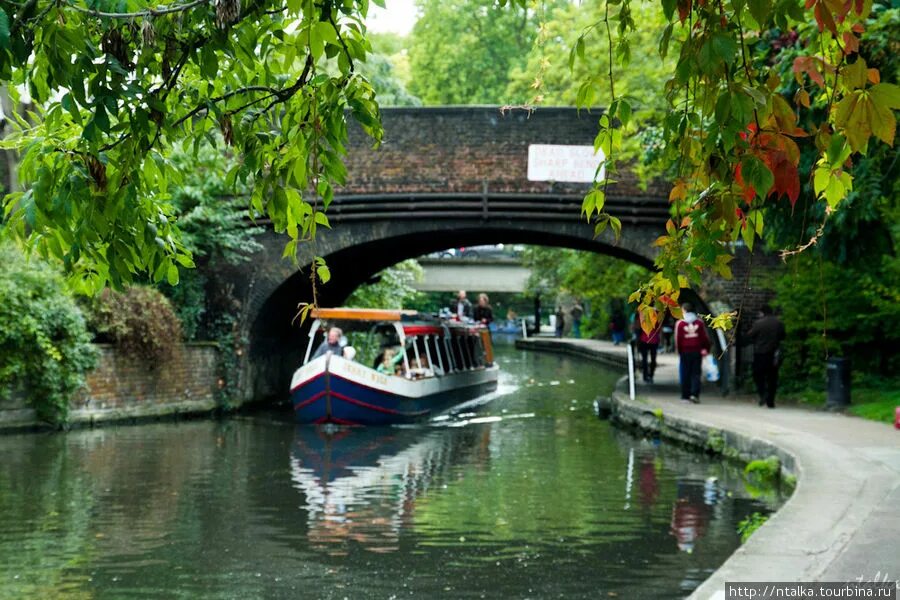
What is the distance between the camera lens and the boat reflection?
32.6ft

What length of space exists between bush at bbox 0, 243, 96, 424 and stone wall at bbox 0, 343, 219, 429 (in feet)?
1.15

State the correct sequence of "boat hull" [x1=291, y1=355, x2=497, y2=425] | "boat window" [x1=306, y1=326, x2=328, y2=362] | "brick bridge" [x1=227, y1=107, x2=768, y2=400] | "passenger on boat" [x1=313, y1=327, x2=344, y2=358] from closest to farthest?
"boat hull" [x1=291, y1=355, x2=497, y2=425]
"passenger on boat" [x1=313, y1=327, x2=344, y2=358]
"boat window" [x1=306, y1=326, x2=328, y2=362]
"brick bridge" [x1=227, y1=107, x2=768, y2=400]

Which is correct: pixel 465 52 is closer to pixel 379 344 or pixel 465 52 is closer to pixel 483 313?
pixel 483 313

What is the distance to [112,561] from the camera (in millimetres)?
8727

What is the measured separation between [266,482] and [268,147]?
27.4 ft

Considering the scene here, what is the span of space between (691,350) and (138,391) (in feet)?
28.2

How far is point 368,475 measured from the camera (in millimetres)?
13695

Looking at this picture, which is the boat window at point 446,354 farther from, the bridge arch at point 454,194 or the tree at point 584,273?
the tree at point 584,273

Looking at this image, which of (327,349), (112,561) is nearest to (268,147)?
(112,561)

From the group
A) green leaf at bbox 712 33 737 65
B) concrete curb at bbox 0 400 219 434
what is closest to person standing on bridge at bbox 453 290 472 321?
concrete curb at bbox 0 400 219 434

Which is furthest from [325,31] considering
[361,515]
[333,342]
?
[333,342]

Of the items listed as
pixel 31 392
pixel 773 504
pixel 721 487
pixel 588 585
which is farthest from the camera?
pixel 31 392

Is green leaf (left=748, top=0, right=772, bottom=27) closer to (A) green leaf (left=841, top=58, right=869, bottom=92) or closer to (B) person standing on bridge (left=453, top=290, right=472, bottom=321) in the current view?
(A) green leaf (left=841, top=58, right=869, bottom=92)

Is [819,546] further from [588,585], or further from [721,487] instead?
[721,487]
